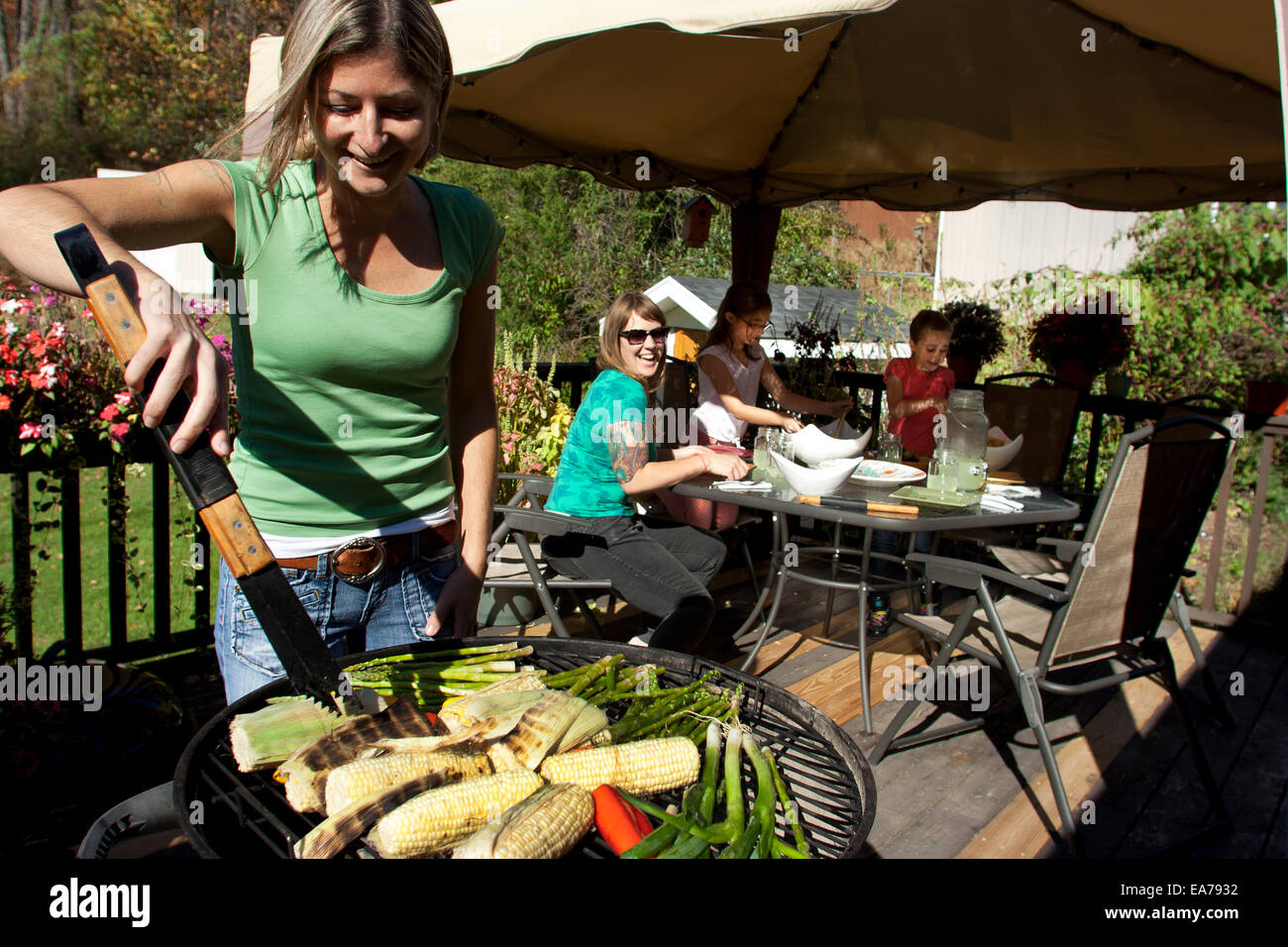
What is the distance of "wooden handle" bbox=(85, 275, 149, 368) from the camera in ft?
2.72

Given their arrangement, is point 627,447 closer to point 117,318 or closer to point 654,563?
point 654,563

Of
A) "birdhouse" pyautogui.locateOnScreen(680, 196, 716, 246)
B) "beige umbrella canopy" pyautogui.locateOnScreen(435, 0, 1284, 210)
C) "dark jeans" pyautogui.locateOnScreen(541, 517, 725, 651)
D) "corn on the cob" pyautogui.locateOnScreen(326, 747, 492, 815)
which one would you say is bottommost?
"dark jeans" pyautogui.locateOnScreen(541, 517, 725, 651)

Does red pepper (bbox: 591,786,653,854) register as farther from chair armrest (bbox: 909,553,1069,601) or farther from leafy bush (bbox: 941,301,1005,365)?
leafy bush (bbox: 941,301,1005,365)

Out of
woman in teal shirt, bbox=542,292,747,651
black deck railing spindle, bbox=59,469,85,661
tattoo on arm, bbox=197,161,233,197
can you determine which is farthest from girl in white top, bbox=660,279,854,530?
tattoo on arm, bbox=197,161,233,197

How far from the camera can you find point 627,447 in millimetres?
3465

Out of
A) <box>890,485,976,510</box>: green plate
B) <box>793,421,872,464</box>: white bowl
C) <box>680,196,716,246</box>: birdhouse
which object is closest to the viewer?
<box>890,485,976,510</box>: green plate

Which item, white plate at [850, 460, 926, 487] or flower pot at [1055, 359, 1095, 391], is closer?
white plate at [850, 460, 926, 487]

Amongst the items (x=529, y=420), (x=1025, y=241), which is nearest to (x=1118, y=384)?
(x=529, y=420)

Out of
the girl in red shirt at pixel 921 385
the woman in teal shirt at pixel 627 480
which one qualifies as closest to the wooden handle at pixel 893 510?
the woman in teal shirt at pixel 627 480

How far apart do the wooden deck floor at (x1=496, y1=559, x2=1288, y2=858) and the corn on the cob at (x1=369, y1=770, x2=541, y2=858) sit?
193 cm

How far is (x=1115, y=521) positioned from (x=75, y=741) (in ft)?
10.6

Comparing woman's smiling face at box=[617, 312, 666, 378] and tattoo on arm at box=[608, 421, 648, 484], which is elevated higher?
woman's smiling face at box=[617, 312, 666, 378]

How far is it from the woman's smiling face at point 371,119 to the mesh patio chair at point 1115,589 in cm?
232
